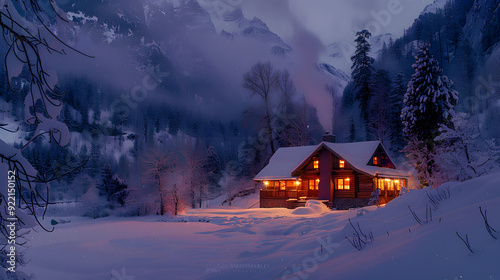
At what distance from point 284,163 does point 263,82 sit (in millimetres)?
12795

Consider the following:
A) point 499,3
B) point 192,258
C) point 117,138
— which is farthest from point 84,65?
point 192,258

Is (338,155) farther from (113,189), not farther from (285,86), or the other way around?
(113,189)

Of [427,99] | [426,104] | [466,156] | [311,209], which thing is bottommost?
[311,209]

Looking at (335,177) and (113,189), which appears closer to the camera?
(335,177)

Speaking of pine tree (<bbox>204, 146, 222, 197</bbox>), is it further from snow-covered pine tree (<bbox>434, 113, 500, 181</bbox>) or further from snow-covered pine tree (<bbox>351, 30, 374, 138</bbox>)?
snow-covered pine tree (<bbox>434, 113, 500, 181</bbox>)

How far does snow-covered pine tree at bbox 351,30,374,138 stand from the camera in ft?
177

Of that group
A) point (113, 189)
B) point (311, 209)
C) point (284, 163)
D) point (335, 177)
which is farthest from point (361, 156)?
point (113, 189)

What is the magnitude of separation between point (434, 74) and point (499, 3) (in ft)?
143

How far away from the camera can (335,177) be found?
32594 millimetres

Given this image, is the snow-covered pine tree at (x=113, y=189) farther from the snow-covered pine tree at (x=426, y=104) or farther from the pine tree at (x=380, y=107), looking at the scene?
the pine tree at (x=380, y=107)

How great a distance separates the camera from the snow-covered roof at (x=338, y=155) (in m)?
31.0

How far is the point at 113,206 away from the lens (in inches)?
1270

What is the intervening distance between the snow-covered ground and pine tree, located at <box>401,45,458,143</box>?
18.9m

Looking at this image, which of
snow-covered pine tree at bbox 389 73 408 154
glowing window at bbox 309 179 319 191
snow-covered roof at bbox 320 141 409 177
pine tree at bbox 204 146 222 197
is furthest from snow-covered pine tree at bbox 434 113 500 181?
pine tree at bbox 204 146 222 197
